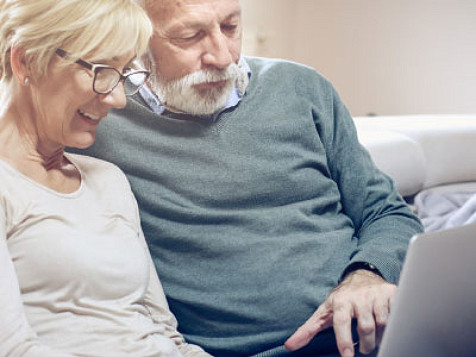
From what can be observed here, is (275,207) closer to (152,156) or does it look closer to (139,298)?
(152,156)

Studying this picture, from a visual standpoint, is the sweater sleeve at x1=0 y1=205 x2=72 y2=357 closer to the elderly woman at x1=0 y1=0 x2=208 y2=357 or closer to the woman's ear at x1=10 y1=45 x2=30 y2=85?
the elderly woman at x1=0 y1=0 x2=208 y2=357

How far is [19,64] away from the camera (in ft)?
3.23

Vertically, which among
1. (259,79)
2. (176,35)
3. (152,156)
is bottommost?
(152,156)

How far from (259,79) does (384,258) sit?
48cm

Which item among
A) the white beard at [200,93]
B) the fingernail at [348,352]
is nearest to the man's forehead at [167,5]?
the white beard at [200,93]

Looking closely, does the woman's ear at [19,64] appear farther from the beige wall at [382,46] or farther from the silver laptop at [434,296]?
the beige wall at [382,46]

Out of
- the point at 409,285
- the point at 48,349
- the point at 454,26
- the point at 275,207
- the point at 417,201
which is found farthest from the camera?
the point at 454,26

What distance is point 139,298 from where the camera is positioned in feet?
3.53

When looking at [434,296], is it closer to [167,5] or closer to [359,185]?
[359,185]

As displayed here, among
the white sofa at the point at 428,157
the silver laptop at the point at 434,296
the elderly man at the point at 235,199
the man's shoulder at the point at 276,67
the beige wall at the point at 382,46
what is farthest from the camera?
the beige wall at the point at 382,46

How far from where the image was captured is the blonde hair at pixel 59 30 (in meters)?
0.96

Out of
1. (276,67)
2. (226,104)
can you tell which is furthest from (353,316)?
(276,67)

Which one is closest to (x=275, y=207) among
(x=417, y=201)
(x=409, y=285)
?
(x=409, y=285)

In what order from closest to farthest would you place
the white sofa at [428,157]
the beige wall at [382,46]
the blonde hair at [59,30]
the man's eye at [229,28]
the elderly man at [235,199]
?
the blonde hair at [59,30] < the elderly man at [235,199] < the man's eye at [229,28] < the white sofa at [428,157] < the beige wall at [382,46]
